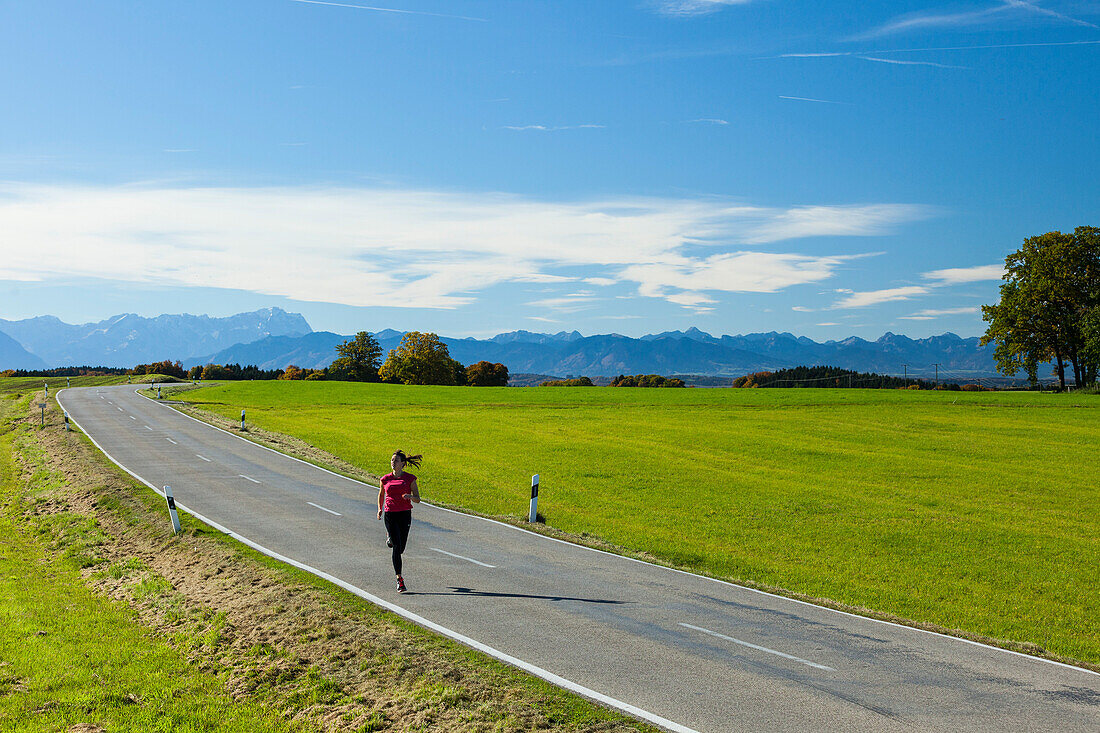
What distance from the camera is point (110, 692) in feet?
30.3

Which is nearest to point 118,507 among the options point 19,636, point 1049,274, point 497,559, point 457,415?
point 19,636

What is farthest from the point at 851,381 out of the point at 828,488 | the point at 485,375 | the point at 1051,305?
the point at 828,488

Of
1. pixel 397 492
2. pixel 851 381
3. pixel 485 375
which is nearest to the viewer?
Result: pixel 397 492

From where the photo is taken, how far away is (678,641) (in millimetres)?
10352

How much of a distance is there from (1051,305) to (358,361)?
99855 mm

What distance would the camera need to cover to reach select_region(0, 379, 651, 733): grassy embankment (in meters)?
8.35

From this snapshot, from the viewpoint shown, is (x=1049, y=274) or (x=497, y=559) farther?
(x=1049, y=274)

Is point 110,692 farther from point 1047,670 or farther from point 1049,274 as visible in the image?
point 1049,274

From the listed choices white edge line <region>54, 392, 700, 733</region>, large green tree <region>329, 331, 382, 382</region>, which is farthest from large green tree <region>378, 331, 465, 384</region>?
white edge line <region>54, 392, 700, 733</region>

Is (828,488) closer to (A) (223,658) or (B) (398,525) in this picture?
(B) (398,525)

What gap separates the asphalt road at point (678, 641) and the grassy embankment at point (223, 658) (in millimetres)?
731

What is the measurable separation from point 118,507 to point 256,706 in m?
15.9

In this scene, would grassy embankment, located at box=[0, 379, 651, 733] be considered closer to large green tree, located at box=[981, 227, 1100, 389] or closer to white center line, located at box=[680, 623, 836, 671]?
white center line, located at box=[680, 623, 836, 671]

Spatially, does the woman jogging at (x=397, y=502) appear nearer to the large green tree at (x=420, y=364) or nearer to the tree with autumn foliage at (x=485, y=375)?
the large green tree at (x=420, y=364)
